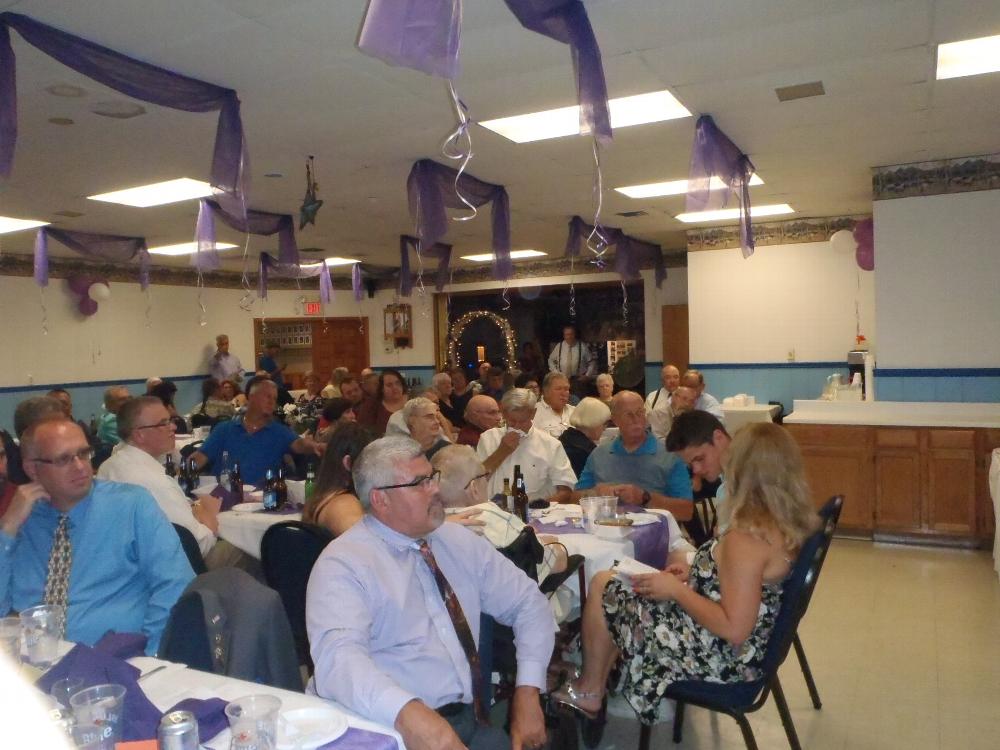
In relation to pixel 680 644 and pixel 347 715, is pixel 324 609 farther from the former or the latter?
pixel 680 644

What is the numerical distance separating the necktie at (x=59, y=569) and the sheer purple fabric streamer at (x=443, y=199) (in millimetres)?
3402

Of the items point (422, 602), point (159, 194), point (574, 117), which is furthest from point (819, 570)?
point (159, 194)

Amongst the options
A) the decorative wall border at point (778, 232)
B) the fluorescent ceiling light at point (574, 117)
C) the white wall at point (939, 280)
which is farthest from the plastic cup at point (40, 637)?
the decorative wall border at point (778, 232)

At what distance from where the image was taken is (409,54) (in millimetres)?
2260

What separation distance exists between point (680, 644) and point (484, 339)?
536 inches

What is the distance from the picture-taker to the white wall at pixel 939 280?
261 inches

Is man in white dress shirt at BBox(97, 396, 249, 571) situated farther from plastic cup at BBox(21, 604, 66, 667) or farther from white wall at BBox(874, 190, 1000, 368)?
white wall at BBox(874, 190, 1000, 368)

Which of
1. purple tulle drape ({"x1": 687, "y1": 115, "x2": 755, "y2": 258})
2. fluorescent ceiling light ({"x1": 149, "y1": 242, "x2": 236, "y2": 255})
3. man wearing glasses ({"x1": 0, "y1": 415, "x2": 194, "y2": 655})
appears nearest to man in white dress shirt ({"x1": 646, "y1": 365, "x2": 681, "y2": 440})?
purple tulle drape ({"x1": 687, "y1": 115, "x2": 755, "y2": 258})

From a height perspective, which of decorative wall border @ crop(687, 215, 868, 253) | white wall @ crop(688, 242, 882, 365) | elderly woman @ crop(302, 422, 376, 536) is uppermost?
decorative wall border @ crop(687, 215, 868, 253)

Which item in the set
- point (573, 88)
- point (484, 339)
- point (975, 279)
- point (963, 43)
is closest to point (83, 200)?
point (573, 88)

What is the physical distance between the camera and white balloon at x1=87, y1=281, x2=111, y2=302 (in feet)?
36.4

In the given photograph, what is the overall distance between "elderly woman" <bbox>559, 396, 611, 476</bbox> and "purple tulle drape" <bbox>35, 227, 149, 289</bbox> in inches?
228

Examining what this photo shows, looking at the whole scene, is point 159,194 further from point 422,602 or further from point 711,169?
point 422,602

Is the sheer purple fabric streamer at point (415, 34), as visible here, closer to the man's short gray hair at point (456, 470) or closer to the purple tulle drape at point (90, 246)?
the man's short gray hair at point (456, 470)
